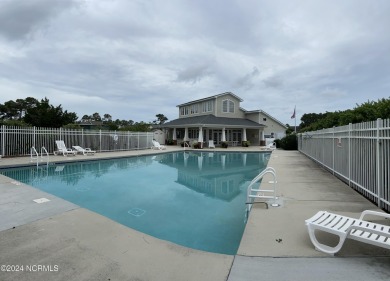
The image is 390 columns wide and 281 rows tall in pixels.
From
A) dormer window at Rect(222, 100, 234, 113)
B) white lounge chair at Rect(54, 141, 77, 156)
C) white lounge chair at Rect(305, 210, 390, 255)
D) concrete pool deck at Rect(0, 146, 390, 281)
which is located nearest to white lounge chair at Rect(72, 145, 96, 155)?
white lounge chair at Rect(54, 141, 77, 156)

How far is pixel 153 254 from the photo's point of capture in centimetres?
312

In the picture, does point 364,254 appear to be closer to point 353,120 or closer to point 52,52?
point 353,120

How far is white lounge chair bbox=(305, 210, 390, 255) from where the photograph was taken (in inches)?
108

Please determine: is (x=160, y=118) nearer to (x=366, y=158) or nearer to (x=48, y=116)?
(x=48, y=116)

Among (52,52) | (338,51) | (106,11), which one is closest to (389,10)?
(338,51)

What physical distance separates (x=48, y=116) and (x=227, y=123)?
804 inches

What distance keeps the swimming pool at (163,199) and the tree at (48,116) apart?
639 inches

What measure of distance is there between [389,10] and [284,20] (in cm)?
469

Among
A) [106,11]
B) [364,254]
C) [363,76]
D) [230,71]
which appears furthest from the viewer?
[230,71]

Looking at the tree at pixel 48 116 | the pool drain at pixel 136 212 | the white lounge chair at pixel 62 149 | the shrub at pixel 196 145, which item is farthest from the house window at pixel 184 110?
the pool drain at pixel 136 212

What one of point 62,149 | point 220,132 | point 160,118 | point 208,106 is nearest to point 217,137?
point 220,132

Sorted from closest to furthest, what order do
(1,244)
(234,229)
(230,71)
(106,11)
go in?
(1,244), (234,229), (106,11), (230,71)

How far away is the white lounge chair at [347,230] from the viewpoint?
9.03ft

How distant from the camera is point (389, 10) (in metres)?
9.13
